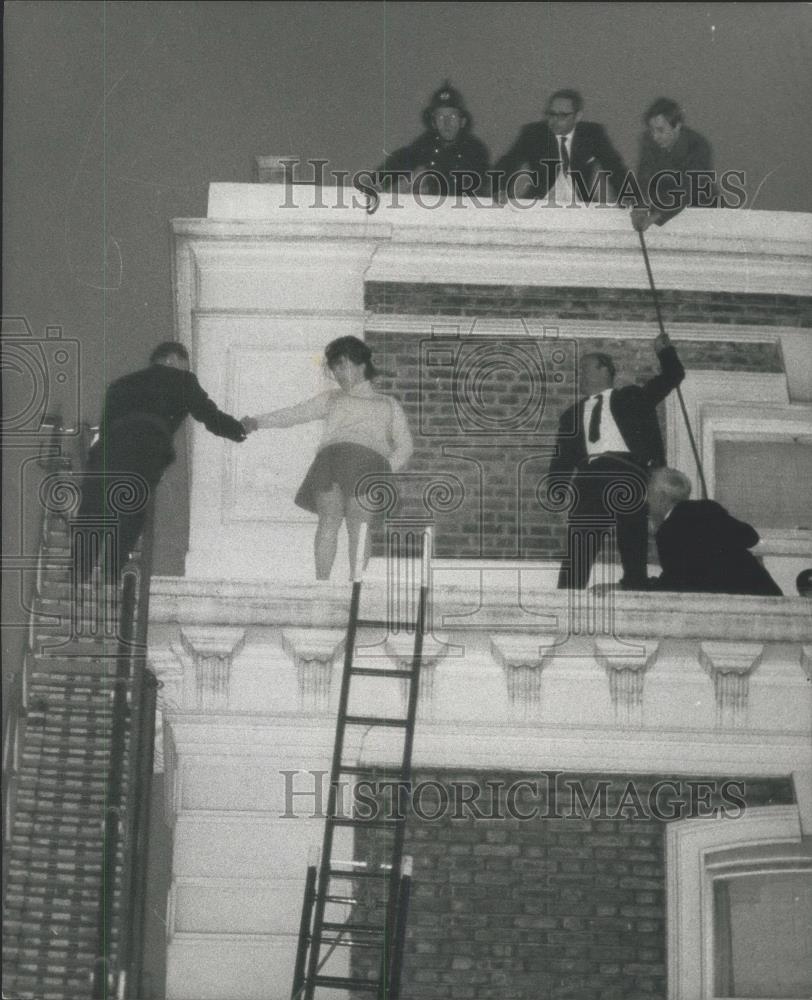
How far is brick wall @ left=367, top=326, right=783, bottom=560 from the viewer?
17.2ft

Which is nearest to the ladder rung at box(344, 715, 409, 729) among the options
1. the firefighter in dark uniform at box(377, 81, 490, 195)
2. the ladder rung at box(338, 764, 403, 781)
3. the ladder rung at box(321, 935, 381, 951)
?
the ladder rung at box(338, 764, 403, 781)

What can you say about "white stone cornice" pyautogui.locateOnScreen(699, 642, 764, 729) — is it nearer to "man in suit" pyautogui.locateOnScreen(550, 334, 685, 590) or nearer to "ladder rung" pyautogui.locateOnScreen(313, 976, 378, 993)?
"man in suit" pyautogui.locateOnScreen(550, 334, 685, 590)

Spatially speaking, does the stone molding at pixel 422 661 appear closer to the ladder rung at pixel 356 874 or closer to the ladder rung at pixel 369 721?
the ladder rung at pixel 369 721

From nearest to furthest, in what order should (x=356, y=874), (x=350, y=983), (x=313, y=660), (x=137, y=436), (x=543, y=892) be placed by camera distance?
(x=350, y=983) → (x=356, y=874) → (x=543, y=892) → (x=313, y=660) → (x=137, y=436)

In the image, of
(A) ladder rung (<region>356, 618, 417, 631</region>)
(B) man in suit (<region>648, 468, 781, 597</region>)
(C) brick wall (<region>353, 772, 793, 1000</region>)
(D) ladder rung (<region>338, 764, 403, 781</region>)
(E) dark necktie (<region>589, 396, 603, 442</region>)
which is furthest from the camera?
(E) dark necktie (<region>589, 396, 603, 442</region>)

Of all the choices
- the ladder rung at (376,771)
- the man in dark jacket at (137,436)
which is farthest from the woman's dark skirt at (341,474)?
the ladder rung at (376,771)

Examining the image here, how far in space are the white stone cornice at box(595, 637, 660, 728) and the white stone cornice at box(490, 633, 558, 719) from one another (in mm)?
190

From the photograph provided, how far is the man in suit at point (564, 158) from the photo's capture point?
5.35 meters

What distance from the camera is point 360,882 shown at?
4.88 m

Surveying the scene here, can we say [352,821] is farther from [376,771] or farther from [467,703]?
[467,703]

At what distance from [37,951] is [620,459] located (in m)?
2.60

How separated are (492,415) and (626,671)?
1054 millimetres

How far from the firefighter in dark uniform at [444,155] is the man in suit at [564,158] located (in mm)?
106

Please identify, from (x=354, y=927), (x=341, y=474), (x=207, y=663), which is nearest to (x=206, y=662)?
(x=207, y=663)
